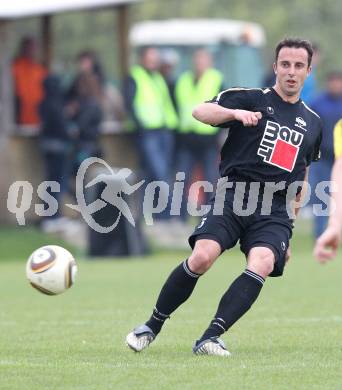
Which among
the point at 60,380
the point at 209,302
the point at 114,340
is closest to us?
the point at 60,380

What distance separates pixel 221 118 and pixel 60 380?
1970mm

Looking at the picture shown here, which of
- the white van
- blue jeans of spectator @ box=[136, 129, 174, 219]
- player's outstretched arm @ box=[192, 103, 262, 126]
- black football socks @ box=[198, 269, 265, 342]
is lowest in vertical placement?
blue jeans of spectator @ box=[136, 129, 174, 219]

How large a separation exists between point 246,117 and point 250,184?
584mm

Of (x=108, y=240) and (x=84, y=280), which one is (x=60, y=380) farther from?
(x=108, y=240)

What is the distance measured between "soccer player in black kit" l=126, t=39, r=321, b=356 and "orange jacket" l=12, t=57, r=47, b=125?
11.4 m

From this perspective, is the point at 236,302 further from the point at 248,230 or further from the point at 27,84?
the point at 27,84

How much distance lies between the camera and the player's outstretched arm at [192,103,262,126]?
25.5 feet

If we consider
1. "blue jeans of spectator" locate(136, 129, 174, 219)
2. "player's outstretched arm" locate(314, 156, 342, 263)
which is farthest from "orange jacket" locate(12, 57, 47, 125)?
"player's outstretched arm" locate(314, 156, 342, 263)

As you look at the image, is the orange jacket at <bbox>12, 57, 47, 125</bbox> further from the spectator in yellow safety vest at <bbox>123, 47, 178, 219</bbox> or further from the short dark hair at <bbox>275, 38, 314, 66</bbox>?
the short dark hair at <bbox>275, 38, 314, 66</bbox>

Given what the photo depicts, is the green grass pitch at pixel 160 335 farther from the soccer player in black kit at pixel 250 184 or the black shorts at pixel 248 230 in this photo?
the black shorts at pixel 248 230

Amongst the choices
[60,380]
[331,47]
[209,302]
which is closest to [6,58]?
[209,302]

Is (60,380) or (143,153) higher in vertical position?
(60,380)

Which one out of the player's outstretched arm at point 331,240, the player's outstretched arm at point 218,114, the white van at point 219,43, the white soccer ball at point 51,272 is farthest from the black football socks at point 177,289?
the white van at point 219,43

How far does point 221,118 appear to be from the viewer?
7887 mm
